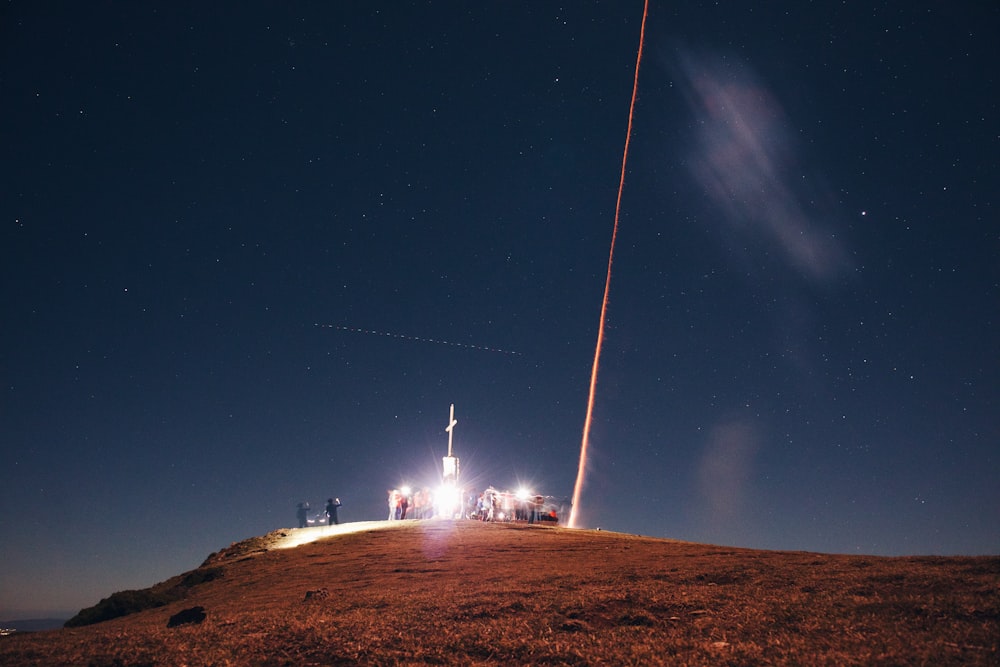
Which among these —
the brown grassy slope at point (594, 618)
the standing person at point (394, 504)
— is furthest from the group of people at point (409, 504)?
the brown grassy slope at point (594, 618)

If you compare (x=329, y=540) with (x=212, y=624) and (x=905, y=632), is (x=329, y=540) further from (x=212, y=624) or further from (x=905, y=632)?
(x=905, y=632)

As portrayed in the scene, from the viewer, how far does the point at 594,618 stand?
11148mm

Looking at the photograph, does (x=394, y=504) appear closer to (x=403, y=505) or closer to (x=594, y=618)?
(x=403, y=505)

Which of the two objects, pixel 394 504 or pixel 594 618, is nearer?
pixel 594 618

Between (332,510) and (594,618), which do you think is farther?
(332,510)

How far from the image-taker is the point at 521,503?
116ft

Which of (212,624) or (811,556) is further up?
(811,556)

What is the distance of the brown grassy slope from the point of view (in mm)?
8922

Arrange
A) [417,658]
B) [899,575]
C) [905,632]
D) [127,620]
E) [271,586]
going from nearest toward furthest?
[905,632]
[417,658]
[899,575]
[127,620]
[271,586]

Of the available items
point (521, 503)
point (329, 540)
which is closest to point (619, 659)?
point (329, 540)

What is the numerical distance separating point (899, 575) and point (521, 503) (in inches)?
993

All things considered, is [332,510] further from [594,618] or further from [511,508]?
[594,618]

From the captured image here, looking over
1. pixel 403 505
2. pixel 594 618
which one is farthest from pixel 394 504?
pixel 594 618

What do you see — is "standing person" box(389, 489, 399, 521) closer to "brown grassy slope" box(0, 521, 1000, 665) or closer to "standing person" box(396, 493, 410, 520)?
"standing person" box(396, 493, 410, 520)
